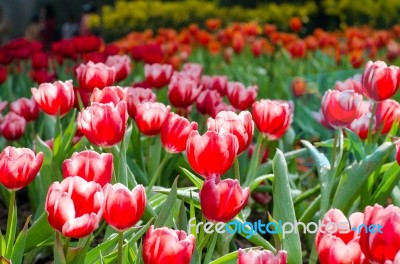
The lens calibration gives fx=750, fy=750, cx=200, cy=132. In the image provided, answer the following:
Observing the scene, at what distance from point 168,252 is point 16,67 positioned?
343 cm

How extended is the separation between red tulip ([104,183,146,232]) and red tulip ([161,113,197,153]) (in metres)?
0.47

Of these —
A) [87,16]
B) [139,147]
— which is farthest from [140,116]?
[87,16]

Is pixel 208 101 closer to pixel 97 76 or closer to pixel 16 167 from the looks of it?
pixel 97 76

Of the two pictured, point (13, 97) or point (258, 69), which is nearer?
point (13, 97)

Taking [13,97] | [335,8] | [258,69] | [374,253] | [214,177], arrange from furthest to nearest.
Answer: [335,8], [258,69], [13,97], [214,177], [374,253]

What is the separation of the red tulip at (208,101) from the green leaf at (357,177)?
70cm

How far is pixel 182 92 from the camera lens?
2.24 metres

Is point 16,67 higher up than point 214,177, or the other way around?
point 214,177

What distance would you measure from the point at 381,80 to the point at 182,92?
65 centimetres

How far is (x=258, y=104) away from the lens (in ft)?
6.16

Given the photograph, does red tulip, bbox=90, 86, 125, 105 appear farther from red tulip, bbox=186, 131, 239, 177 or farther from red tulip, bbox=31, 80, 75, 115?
red tulip, bbox=186, 131, 239, 177

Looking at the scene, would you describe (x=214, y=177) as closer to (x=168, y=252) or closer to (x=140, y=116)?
(x=168, y=252)

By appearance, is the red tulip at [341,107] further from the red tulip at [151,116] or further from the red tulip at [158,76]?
the red tulip at [158,76]

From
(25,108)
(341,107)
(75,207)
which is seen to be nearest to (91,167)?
(75,207)
